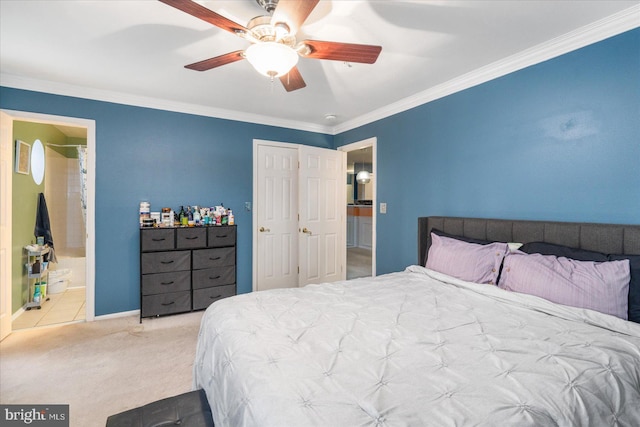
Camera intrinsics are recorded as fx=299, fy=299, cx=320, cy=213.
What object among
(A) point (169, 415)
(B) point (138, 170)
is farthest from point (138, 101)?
(A) point (169, 415)

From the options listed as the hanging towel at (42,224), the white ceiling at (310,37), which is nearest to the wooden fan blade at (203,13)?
the white ceiling at (310,37)

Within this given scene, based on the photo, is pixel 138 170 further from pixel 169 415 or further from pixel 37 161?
pixel 169 415

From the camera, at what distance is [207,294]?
3.55m

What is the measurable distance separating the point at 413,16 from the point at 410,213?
2011 mm

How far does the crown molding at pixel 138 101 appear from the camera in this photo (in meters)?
2.92

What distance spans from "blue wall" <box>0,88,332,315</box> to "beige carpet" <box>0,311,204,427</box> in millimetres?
536

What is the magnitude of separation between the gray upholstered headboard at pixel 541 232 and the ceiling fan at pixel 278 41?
5.47ft

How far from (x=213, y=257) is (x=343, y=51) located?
274cm

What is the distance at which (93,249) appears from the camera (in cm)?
325

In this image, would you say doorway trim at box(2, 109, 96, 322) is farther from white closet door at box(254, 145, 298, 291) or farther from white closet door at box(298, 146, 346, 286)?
white closet door at box(298, 146, 346, 286)

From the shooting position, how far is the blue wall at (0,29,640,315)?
→ 1977mm

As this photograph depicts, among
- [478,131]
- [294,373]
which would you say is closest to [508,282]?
[478,131]

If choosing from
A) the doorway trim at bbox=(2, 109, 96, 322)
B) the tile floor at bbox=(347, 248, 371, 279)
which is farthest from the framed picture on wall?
the tile floor at bbox=(347, 248, 371, 279)

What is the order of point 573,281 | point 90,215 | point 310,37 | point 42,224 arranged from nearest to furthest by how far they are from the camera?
point 573,281
point 310,37
point 90,215
point 42,224
